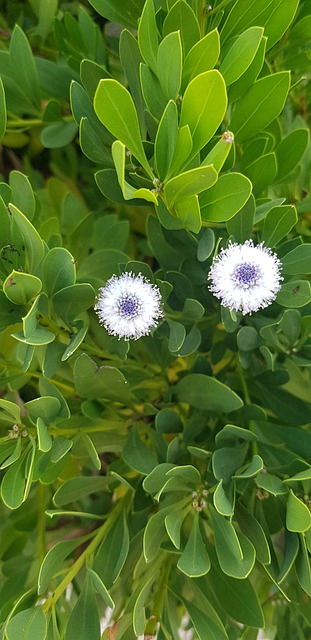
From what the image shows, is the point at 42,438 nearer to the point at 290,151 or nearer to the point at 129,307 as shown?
the point at 129,307

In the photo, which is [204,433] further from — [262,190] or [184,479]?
[262,190]

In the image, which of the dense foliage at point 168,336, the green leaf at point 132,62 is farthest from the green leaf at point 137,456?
the green leaf at point 132,62

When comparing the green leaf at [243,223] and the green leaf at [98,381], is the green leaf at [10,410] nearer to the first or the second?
the green leaf at [98,381]

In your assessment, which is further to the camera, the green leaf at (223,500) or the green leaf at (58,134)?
the green leaf at (58,134)

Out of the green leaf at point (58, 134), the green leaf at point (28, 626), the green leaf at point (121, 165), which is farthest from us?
the green leaf at point (58, 134)

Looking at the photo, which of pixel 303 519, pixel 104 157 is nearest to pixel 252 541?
pixel 303 519

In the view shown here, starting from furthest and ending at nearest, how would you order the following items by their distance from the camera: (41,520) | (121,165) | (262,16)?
(41,520), (262,16), (121,165)

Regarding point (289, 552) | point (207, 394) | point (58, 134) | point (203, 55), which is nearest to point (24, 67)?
point (58, 134)
